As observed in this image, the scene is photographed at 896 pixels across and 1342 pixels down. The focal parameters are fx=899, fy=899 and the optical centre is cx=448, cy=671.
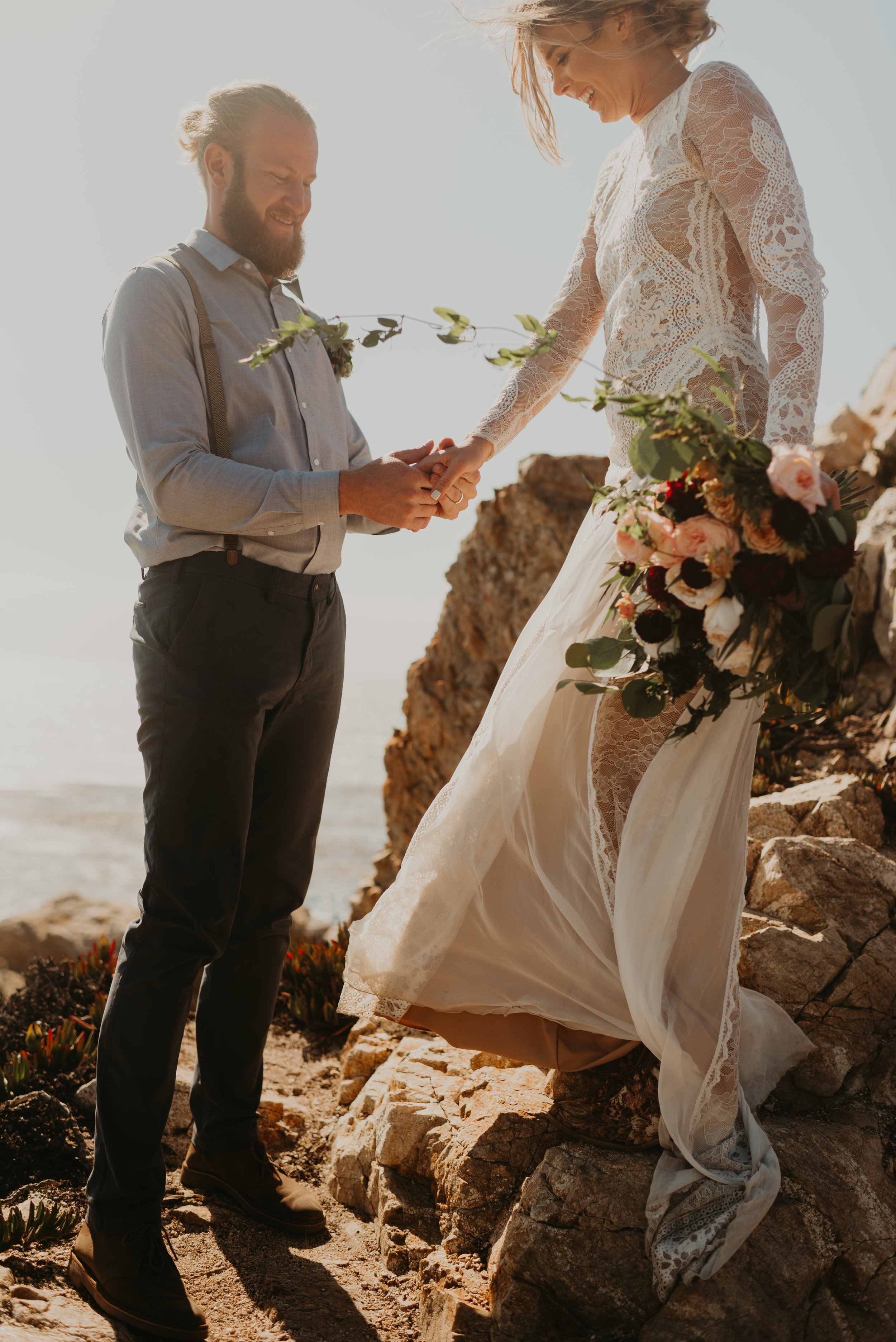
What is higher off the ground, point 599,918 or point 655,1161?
point 599,918

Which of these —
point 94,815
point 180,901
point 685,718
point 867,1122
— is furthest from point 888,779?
point 94,815

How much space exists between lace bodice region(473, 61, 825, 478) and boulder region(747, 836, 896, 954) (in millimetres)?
1806

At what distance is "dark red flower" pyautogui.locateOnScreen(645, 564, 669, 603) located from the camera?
2.13m

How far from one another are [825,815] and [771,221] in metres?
2.77

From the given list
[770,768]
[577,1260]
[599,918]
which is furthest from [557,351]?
[770,768]

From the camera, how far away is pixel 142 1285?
2.42m

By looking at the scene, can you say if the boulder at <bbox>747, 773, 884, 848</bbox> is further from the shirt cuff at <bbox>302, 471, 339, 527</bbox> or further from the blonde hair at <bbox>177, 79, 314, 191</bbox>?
the blonde hair at <bbox>177, 79, 314, 191</bbox>

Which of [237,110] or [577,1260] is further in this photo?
[237,110]

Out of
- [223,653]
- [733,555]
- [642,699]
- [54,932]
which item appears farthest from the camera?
[54,932]

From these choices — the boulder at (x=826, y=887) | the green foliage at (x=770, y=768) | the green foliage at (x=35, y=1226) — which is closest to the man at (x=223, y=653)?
the green foliage at (x=35, y=1226)

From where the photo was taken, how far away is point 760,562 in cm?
199

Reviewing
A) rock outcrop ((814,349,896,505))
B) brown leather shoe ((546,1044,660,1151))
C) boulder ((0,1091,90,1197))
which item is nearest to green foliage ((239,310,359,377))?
brown leather shoe ((546,1044,660,1151))

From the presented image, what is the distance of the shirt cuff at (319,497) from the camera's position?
8.82 ft

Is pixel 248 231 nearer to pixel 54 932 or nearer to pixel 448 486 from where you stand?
pixel 448 486
